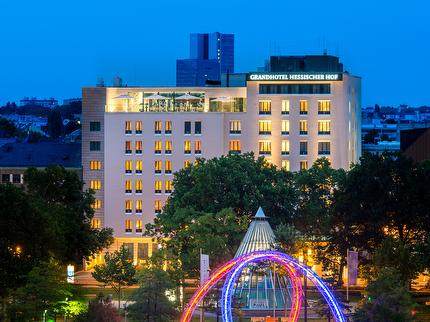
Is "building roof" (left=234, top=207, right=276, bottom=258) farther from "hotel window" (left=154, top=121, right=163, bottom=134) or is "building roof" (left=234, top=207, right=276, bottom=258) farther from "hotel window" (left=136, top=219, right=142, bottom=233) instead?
"hotel window" (left=136, top=219, right=142, bottom=233)

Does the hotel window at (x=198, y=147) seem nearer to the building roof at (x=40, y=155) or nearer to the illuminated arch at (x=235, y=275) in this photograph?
the building roof at (x=40, y=155)

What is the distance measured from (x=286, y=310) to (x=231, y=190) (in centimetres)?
2867

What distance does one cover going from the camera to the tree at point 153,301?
110m

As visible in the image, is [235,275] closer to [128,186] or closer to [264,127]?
[264,127]

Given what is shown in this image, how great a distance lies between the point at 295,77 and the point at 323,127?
21.8ft

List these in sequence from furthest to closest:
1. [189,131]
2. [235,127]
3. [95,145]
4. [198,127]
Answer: [95,145], [235,127], [198,127], [189,131]

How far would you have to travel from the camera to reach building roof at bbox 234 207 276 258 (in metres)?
134

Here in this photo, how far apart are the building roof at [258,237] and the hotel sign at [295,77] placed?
139ft

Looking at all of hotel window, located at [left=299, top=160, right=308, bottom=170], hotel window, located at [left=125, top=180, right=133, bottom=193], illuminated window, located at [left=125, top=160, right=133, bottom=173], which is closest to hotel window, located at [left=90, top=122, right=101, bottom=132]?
illuminated window, located at [left=125, top=160, right=133, bottom=173]

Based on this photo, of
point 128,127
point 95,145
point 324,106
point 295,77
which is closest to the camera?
point 295,77

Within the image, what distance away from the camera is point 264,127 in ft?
585

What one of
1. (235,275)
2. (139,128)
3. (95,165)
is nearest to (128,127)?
(139,128)

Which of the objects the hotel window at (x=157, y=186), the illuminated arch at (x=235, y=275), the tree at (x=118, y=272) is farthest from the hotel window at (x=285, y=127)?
the illuminated arch at (x=235, y=275)

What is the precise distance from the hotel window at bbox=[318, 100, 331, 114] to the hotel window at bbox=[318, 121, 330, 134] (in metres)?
1.24
